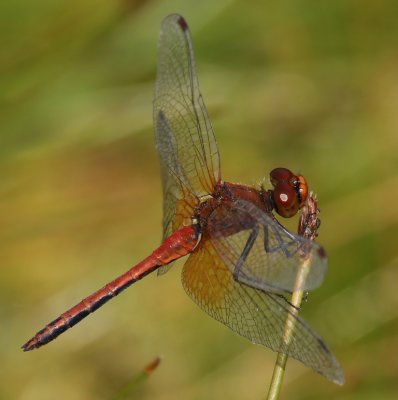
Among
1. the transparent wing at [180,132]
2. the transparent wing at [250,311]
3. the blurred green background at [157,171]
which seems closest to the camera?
the transparent wing at [250,311]

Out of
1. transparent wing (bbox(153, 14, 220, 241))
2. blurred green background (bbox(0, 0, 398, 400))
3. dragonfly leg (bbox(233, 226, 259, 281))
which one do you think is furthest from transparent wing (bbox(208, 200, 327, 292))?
blurred green background (bbox(0, 0, 398, 400))

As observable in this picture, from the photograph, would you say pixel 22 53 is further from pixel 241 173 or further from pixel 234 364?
pixel 234 364

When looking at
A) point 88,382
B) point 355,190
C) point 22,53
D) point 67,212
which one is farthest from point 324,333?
point 22,53

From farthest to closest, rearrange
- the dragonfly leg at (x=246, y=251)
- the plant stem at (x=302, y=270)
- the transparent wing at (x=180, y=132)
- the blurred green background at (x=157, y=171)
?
the blurred green background at (x=157, y=171) < the transparent wing at (x=180, y=132) < the dragonfly leg at (x=246, y=251) < the plant stem at (x=302, y=270)

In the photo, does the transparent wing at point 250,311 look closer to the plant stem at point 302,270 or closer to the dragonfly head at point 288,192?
the plant stem at point 302,270

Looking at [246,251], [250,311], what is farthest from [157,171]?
[250,311]

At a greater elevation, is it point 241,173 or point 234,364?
point 241,173

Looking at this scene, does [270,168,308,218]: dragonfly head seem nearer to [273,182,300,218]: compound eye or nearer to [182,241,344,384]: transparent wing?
[273,182,300,218]: compound eye

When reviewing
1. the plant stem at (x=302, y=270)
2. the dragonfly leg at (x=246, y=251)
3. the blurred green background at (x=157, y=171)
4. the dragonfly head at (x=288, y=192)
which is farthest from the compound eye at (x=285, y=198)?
the blurred green background at (x=157, y=171)
